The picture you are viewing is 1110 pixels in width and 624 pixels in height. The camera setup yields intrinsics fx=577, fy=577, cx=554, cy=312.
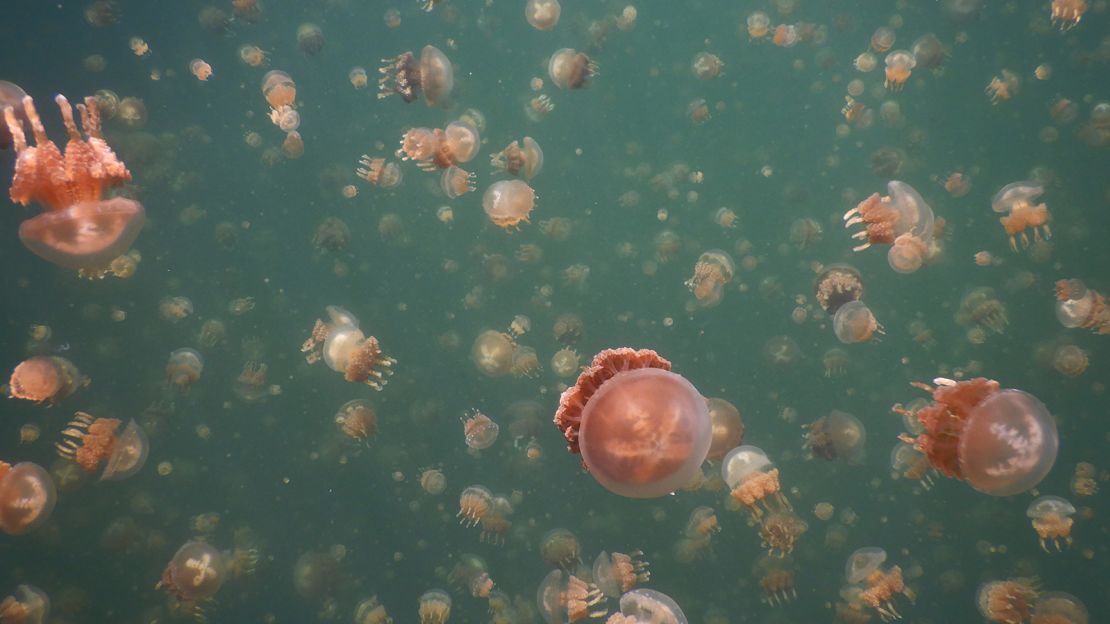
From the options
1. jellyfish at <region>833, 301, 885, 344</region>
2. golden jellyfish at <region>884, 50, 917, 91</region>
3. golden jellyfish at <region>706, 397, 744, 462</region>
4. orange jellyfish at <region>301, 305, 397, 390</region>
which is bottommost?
orange jellyfish at <region>301, 305, 397, 390</region>

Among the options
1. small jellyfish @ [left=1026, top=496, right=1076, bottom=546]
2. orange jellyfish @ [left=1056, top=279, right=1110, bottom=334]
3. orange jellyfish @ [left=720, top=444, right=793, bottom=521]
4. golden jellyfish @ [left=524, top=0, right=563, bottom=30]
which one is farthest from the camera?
golden jellyfish @ [left=524, top=0, right=563, bottom=30]

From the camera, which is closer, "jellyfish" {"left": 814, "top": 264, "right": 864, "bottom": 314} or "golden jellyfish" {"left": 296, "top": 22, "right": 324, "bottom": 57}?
"jellyfish" {"left": 814, "top": 264, "right": 864, "bottom": 314}

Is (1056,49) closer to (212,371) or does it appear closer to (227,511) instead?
(212,371)

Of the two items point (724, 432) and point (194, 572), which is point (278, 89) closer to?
point (194, 572)

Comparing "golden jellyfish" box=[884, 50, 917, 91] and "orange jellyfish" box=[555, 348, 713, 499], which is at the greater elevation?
"golden jellyfish" box=[884, 50, 917, 91]

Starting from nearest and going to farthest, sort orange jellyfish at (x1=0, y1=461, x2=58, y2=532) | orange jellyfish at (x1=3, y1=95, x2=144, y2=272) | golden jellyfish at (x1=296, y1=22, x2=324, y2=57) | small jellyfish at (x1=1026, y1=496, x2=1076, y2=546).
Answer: orange jellyfish at (x1=3, y1=95, x2=144, y2=272) < orange jellyfish at (x1=0, y1=461, x2=58, y2=532) < small jellyfish at (x1=1026, y1=496, x2=1076, y2=546) < golden jellyfish at (x1=296, y1=22, x2=324, y2=57)

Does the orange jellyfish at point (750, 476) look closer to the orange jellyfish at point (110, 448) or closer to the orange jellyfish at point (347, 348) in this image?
the orange jellyfish at point (347, 348)

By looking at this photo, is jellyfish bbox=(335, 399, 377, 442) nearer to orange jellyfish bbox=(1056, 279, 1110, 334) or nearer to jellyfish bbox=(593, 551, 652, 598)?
jellyfish bbox=(593, 551, 652, 598)

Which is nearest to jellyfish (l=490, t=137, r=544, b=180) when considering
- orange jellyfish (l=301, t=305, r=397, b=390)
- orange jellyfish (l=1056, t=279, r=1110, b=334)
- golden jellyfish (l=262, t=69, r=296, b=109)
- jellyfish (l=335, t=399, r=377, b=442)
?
orange jellyfish (l=301, t=305, r=397, b=390)
